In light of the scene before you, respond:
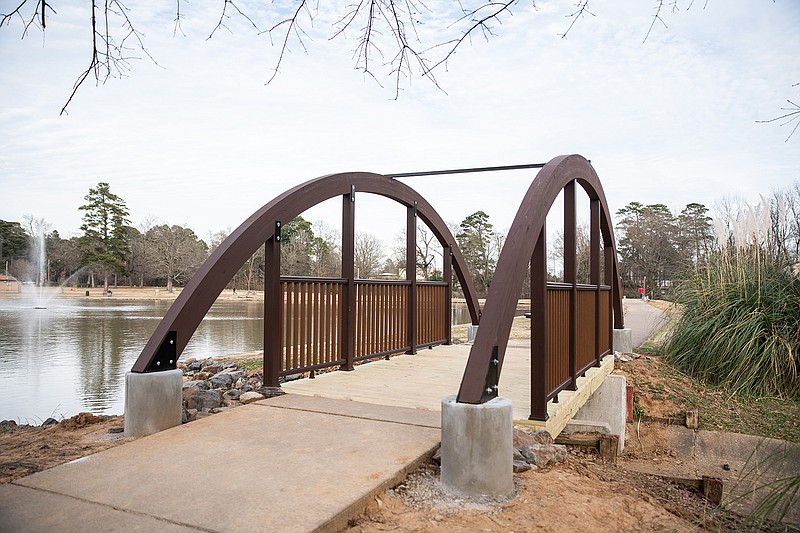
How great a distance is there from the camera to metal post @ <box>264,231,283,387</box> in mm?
4406

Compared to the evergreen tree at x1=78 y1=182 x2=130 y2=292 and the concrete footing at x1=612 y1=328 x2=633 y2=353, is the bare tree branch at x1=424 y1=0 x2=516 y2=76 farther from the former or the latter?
the evergreen tree at x1=78 y1=182 x2=130 y2=292

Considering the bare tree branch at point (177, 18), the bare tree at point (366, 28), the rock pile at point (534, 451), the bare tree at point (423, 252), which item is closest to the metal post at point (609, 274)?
the rock pile at point (534, 451)

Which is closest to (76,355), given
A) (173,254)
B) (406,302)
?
(406,302)

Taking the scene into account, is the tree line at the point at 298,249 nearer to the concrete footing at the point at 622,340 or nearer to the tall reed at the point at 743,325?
the concrete footing at the point at 622,340

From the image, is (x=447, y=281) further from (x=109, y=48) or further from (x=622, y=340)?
(x=109, y=48)

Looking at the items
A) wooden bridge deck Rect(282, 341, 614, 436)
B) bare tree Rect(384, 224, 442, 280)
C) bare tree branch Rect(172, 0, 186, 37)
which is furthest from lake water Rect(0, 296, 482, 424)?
bare tree Rect(384, 224, 442, 280)

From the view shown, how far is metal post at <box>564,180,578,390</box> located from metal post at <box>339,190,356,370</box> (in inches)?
78.8

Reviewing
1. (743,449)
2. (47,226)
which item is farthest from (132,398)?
(47,226)

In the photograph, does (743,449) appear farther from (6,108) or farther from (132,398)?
(6,108)

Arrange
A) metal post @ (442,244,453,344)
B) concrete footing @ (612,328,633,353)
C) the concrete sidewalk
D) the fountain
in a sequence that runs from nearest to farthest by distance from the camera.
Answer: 1. the concrete sidewalk
2. metal post @ (442,244,453,344)
3. concrete footing @ (612,328,633,353)
4. the fountain

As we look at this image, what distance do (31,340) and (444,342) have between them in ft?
34.5

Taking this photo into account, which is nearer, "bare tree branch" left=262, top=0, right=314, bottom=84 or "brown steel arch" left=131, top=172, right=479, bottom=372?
"bare tree branch" left=262, top=0, right=314, bottom=84

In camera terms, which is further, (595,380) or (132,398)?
(595,380)

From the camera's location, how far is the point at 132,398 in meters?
3.32
